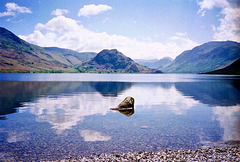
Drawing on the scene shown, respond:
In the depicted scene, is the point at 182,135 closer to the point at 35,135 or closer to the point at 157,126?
the point at 157,126

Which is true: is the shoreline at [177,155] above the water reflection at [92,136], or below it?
above

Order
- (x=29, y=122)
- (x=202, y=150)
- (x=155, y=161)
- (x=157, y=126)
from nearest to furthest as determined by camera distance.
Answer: (x=155, y=161) → (x=202, y=150) → (x=157, y=126) → (x=29, y=122)

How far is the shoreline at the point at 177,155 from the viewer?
14547 millimetres

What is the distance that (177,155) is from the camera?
15141 mm

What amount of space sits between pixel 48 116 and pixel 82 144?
14.3 metres

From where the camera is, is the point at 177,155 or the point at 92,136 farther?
the point at 92,136

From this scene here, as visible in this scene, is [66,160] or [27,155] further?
[27,155]

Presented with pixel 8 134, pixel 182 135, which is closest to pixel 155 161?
pixel 182 135

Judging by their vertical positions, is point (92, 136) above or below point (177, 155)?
below

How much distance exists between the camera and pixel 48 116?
2994cm

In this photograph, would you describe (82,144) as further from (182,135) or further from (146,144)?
(182,135)

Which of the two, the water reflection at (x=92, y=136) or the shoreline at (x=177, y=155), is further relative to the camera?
the water reflection at (x=92, y=136)

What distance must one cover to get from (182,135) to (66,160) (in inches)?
513

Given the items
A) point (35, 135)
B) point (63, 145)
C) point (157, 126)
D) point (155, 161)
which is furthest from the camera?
point (157, 126)
